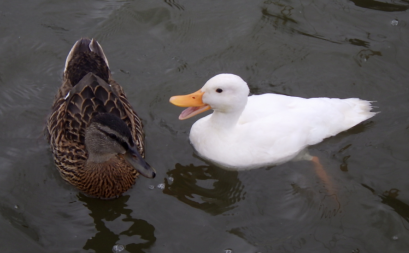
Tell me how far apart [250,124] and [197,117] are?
110cm

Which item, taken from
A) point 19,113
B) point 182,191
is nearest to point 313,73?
point 182,191

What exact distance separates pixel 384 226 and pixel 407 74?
8.82 ft

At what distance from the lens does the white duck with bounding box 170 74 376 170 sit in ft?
17.2

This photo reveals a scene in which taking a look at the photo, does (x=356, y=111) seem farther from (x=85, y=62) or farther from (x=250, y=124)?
(x=85, y=62)

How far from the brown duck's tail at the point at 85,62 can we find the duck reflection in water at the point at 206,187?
1.55 meters

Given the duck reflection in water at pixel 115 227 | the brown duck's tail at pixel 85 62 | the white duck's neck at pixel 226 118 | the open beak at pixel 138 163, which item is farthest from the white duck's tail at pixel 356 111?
the brown duck's tail at pixel 85 62

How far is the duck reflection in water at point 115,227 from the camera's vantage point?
4.77 meters

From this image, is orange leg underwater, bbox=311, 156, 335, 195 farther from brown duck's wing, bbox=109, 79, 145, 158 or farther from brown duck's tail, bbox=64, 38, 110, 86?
brown duck's tail, bbox=64, 38, 110, 86

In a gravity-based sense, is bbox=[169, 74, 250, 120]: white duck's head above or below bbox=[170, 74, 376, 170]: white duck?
above

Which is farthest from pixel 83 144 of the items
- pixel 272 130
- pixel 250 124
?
pixel 272 130

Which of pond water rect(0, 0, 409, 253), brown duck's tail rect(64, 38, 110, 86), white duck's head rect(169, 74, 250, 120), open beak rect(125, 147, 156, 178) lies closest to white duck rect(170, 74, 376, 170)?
white duck's head rect(169, 74, 250, 120)

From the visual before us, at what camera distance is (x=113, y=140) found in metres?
4.58

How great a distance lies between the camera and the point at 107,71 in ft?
19.4

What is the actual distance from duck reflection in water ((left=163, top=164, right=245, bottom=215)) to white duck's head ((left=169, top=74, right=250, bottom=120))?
0.71 meters
